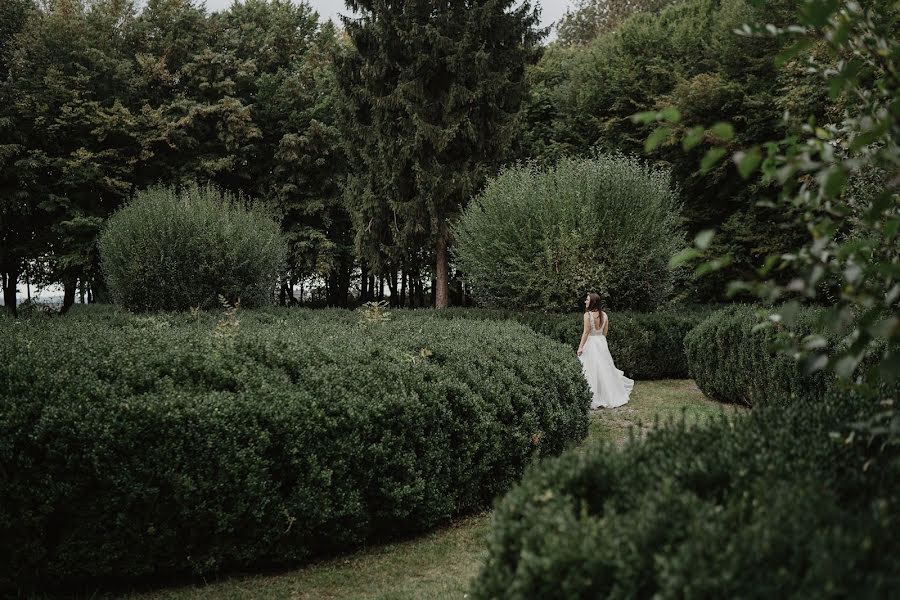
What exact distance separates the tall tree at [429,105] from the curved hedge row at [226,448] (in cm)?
1793

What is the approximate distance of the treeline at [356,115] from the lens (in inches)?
950

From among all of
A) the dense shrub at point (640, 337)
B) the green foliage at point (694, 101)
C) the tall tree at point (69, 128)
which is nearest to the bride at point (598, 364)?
the dense shrub at point (640, 337)

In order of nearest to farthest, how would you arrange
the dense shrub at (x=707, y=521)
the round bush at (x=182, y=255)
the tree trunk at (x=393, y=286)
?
the dense shrub at (x=707, y=521) < the round bush at (x=182, y=255) < the tree trunk at (x=393, y=286)

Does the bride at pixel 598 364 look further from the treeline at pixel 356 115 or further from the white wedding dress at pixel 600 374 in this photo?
the treeline at pixel 356 115

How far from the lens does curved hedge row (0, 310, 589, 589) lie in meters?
4.61

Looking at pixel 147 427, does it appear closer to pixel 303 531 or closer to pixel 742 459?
pixel 303 531

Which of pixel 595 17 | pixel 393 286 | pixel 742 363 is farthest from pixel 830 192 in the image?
pixel 595 17

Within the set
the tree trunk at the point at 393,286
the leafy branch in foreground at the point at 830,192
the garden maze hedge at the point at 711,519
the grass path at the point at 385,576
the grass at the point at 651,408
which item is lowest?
the grass path at the point at 385,576

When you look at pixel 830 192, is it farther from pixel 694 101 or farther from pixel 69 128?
pixel 69 128

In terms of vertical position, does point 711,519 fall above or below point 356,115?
below

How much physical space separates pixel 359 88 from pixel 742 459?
2546 cm

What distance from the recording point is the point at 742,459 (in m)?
2.71

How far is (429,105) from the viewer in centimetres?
2503

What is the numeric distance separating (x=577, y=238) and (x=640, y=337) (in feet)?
8.84
